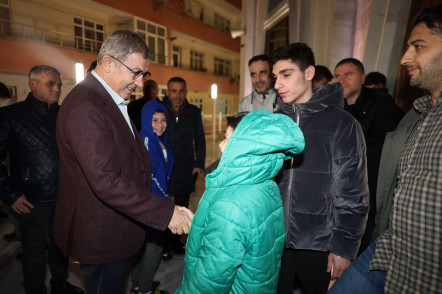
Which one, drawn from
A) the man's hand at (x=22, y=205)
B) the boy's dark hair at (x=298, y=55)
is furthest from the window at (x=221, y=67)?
the man's hand at (x=22, y=205)

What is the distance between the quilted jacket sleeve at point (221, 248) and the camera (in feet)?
3.58

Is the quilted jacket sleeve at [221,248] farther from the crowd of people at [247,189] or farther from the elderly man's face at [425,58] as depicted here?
the elderly man's face at [425,58]

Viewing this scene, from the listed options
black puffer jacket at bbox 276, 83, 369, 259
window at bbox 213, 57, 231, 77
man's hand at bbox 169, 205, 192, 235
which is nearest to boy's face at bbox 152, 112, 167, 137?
man's hand at bbox 169, 205, 192, 235

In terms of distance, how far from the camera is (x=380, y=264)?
4.40ft

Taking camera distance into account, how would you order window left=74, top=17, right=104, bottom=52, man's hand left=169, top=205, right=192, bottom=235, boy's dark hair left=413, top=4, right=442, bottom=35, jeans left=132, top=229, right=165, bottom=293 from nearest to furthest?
boy's dark hair left=413, top=4, right=442, bottom=35 < man's hand left=169, top=205, right=192, bottom=235 < jeans left=132, top=229, right=165, bottom=293 < window left=74, top=17, right=104, bottom=52

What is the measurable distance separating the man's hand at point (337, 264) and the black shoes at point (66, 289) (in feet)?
8.31

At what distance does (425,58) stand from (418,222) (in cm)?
91

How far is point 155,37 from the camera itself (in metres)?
17.2

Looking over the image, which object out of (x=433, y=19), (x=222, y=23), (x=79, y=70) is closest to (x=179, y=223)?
(x=433, y=19)

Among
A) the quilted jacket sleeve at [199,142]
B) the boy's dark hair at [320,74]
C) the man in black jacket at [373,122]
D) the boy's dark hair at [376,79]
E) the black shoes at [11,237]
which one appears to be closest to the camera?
the man in black jacket at [373,122]

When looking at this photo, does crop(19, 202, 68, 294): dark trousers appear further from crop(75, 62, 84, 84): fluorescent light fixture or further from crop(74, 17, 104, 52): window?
crop(74, 17, 104, 52): window

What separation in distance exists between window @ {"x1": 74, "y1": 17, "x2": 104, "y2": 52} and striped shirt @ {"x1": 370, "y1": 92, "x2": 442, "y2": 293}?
53.3ft

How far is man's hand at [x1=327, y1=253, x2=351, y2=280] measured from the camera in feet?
5.45

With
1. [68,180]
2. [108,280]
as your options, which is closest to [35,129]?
[68,180]
